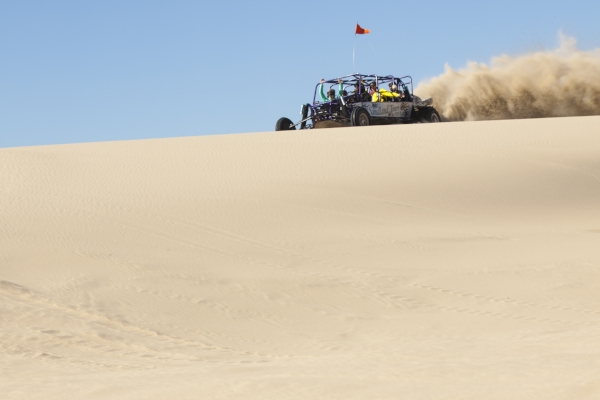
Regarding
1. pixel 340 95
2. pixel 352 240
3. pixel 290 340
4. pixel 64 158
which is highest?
pixel 340 95

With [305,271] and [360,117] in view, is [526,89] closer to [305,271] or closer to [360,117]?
[360,117]

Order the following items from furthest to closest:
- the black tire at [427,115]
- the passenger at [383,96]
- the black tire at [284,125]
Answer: the black tire at [427,115] → the black tire at [284,125] → the passenger at [383,96]

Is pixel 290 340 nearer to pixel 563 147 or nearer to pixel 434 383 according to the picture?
pixel 434 383

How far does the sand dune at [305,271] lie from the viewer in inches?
129

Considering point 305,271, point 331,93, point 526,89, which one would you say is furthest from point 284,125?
point 305,271

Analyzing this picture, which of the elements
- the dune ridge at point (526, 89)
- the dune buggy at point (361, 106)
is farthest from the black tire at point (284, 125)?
the dune ridge at point (526, 89)

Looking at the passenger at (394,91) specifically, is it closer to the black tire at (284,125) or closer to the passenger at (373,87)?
the passenger at (373,87)

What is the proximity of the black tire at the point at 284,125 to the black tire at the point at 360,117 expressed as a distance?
172 centimetres

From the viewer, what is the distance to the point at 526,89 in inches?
757

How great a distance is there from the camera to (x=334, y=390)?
2.85 metres

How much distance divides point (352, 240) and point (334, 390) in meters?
4.16

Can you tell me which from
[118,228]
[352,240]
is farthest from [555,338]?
[118,228]

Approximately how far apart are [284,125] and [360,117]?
202 centimetres

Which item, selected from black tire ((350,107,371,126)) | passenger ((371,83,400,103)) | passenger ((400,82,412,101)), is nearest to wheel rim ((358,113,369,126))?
black tire ((350,107,371,126))
